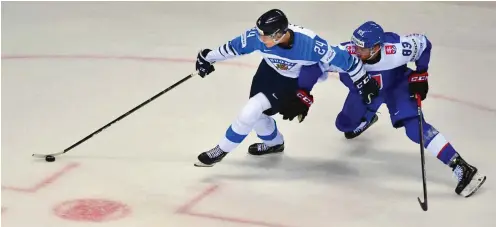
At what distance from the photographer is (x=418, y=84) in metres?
3.65

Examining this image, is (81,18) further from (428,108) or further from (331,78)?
(428,108)

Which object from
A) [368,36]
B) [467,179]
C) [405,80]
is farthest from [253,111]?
[467,179]

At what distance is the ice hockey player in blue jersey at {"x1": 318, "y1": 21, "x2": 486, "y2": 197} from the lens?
140 inches

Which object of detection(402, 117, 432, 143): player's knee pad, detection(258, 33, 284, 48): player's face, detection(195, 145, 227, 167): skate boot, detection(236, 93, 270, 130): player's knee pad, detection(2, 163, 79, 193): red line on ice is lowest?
detection(2, 163, 79, 193): red line on ice

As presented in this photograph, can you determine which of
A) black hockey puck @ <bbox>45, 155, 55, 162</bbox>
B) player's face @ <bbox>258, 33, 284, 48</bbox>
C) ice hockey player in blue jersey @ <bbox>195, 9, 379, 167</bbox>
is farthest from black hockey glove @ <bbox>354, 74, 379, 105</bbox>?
black hockey puck @ <bbox>45, 155, 55, 162</bbox>

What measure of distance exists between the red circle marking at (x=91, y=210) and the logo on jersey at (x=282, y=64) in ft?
2.95

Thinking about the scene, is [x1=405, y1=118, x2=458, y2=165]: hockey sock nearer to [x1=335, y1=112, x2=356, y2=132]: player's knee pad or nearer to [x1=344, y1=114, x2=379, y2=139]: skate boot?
[x1=335, y1=112, x2=356, y2=132]: player's knee pad

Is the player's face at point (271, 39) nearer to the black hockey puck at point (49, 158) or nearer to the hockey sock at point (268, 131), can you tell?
the hockey sock at point (268, 131)

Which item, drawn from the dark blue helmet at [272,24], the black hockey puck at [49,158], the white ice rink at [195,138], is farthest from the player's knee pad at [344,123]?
the black hockey puck at [49,158]

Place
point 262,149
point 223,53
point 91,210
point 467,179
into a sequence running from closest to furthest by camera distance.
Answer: point 91,210 → point 467,179 → point 223,53 → point 262,149

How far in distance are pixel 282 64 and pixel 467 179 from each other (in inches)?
36.7

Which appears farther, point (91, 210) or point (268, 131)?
point (268, 131)

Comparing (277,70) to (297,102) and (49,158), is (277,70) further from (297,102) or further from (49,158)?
(49,158)

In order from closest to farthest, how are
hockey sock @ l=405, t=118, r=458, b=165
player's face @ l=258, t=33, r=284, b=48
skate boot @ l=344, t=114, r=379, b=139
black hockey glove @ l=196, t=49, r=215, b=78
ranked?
1. player's face @ l=258, t=33, r=284, b=48
2. hockey sock @ l=405, t=118, r=458, b=165
3. black hockey glove @ l=196, t=49, r=215, b=78
4. skate boot @ l=344, t=114, r=379, b=139
